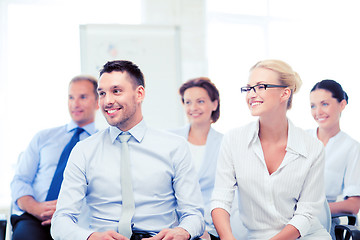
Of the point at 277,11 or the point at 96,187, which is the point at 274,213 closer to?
the point at 96,187

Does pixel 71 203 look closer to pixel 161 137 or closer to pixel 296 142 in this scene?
pixel 161 137

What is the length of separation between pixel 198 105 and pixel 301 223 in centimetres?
132

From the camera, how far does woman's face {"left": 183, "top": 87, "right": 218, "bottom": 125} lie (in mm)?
3035

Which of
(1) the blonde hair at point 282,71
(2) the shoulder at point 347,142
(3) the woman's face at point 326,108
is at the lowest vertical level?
(2) the shoulder at point 347,142

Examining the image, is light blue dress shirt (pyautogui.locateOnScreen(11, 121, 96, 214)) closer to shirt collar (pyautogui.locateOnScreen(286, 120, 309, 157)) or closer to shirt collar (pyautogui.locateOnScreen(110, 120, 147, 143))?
shirt collar (pyautogui.locateOnScreen(110, 120, 147, 143))

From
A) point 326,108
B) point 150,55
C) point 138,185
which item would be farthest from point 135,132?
point 150,55

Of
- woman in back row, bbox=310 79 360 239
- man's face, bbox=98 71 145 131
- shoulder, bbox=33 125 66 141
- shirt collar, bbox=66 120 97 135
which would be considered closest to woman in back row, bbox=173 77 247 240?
shirt collar, bbox=66 120 97 135

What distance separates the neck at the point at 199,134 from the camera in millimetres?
3030

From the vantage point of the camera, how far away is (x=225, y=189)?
83.0 inches

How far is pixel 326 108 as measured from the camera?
2.87m

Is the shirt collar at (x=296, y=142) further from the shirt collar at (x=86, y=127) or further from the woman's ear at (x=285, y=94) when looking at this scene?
the shirt collar at (x=86, y=127)

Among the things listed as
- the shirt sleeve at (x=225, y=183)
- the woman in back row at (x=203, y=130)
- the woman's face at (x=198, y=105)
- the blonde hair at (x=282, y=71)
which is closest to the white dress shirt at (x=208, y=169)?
the woman in back row at (x=203, y=130)

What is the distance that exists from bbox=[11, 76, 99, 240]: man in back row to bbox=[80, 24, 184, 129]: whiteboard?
1161 millimetres

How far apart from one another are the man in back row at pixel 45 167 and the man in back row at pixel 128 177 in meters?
0.65
